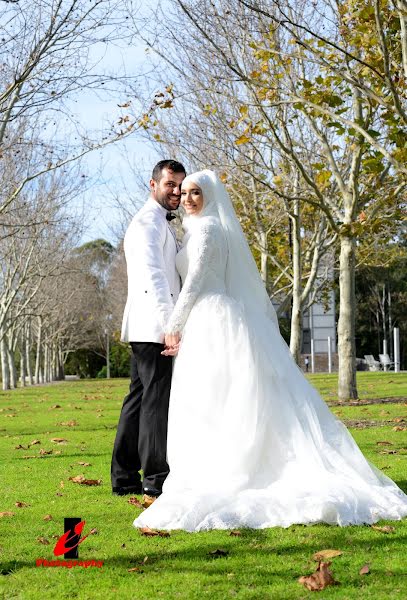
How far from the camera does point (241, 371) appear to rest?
612 cm

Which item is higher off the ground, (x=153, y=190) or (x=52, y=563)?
(x=153, y=190)

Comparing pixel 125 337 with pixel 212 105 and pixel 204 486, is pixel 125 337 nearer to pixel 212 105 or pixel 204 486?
pixel 204 486

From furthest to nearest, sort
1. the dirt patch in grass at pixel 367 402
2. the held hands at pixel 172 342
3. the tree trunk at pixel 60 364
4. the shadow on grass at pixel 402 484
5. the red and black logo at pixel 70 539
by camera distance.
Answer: the tree trunk at pixel 60 364, the dirt patch in grass at pixel 367 402, the shadow on grass at pixel 402 484, the held hands at pixel 172 342, the red and black logo at pixel 70 539

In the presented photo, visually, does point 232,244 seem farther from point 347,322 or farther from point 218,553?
point 347,322

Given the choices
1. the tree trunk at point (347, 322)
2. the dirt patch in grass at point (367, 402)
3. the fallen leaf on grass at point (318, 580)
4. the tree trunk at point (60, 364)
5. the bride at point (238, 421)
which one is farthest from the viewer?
the tree trunk at point (60, 364)

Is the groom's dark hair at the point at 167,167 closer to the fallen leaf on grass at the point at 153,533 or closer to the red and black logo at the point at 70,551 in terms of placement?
the fallen leaf on grass at the point at 153,533

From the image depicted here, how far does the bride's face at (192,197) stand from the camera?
6.52 metres

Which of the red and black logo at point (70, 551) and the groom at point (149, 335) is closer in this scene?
the red and black logo at point (70, 551)

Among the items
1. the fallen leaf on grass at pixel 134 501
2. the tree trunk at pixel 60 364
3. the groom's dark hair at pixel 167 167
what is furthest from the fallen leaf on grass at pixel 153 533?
the tree trunk at pixel 60 364

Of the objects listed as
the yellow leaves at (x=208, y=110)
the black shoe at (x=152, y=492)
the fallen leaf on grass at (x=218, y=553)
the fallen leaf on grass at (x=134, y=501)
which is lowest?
the fallen leaf on grass at (x=218, y=553)

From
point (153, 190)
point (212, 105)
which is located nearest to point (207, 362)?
point (153, 190)

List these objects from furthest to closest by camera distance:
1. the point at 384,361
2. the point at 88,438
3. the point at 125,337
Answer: the point at 384,361, the point at 88,438, the point at 125,337

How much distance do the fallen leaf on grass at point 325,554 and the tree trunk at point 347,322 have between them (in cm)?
1202

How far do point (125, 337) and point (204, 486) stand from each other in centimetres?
154
